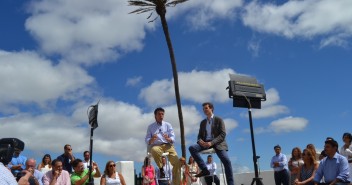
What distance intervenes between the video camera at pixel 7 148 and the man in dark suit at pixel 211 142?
4.01 meters

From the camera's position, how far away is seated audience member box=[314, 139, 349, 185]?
703 centimetres

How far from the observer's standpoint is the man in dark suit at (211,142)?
7878mm

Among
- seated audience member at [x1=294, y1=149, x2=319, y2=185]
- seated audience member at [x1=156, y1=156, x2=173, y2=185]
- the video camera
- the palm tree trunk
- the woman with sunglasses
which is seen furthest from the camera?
the palm tree trunk

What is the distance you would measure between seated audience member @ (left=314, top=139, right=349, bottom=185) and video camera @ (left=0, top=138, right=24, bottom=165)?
5.03m

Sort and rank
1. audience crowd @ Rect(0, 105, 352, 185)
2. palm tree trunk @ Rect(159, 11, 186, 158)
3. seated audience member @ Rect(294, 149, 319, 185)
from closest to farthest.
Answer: audience crowd @ Rect(0, 105, 352, 185) < seated audience member @ Rect(294, 149, 319, 185) < palm tree trunk @ Rect(159, 11, 186, 158)

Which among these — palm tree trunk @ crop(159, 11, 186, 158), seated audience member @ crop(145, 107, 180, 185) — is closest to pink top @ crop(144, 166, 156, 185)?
seated audience member @ crop(145, 107, 180, 185)

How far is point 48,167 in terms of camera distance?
35.1ft

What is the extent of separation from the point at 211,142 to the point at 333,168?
2.11 meters

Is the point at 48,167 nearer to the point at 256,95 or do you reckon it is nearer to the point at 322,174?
the point at 256,95

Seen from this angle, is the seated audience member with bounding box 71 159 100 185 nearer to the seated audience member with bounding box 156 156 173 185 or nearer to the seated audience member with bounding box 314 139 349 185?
the seated audience member with bounding box 156 156 173 185

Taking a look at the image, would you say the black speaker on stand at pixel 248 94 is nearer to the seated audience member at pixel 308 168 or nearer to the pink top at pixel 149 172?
the seated audience member at pixel 308 168

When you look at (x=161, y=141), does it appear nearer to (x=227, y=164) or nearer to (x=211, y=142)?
(x=211, y=142)

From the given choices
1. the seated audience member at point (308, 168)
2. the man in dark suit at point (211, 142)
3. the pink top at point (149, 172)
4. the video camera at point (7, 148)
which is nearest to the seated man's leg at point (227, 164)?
the man in dark suit at point (211, 142)

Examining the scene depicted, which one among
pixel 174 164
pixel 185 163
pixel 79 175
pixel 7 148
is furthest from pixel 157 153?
pixel 7 148
